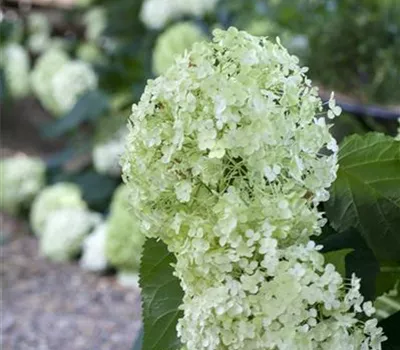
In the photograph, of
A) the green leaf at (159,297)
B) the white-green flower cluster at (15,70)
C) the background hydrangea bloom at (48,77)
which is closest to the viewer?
the green leaf at (159,297)

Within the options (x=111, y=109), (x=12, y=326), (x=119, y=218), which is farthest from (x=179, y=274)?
(x=111, y=109)

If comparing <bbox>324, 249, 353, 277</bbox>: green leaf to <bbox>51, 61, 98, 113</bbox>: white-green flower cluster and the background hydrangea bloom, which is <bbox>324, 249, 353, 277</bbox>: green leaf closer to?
<bbox>51, 61, 98, 113</bbox>: white-green flower cluster

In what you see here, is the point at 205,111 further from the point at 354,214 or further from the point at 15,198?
the point at 15,198

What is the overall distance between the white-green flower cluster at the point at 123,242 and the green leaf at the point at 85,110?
0.57 metres

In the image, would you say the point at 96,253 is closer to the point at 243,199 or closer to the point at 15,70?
the point at 15,70

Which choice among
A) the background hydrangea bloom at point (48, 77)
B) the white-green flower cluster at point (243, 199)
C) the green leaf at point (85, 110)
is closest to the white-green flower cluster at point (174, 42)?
the green leaf at point (85, 110)

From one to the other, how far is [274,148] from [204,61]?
0.08m

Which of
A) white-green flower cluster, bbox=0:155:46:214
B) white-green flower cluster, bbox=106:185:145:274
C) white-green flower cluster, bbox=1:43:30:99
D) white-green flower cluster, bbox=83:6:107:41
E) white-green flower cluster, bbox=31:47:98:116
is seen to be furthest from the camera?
white-green flower cluster, bbox=83:6:107:41

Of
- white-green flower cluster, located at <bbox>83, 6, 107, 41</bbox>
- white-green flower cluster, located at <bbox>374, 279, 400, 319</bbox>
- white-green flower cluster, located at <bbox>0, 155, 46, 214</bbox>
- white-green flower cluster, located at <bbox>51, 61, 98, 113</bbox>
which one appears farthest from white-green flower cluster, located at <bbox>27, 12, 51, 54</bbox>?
white-green flower cluster, located at <bbox>374, 279, 400, 319</bbox>

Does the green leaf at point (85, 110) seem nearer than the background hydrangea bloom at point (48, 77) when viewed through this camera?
Yes

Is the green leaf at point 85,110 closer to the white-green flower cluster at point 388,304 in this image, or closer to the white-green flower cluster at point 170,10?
the white-green flower cluster at point 170,10

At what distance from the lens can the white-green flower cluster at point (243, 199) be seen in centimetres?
58

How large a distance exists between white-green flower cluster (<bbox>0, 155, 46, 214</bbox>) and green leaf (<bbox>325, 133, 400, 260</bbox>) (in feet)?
8.66

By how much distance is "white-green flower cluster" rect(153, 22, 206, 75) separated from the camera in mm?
2831
